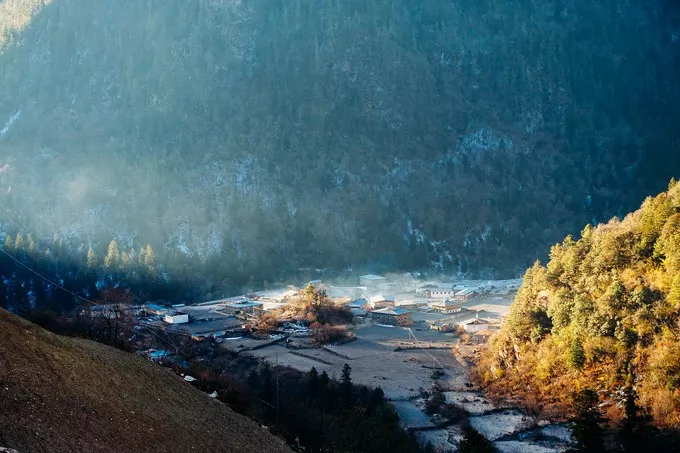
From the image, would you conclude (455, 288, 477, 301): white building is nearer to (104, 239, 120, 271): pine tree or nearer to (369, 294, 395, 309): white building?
(369, 294, 395, 309): white building

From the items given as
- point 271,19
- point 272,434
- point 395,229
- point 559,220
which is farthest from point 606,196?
point 272,434

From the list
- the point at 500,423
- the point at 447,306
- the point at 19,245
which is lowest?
the point at 500,423

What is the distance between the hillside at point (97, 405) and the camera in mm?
8266

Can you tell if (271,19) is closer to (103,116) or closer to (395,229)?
(103,116)

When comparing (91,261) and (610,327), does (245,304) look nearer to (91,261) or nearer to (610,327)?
(91,261)

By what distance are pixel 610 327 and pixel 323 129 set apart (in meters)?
72.3

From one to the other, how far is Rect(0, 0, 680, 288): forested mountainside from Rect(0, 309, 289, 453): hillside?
4760cm

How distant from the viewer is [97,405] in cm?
969

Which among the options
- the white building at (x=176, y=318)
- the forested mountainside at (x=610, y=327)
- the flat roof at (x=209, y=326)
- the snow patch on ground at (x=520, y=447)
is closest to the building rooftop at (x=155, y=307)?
the white building at (x=176, y=318)

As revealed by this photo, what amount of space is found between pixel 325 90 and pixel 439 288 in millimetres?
46385

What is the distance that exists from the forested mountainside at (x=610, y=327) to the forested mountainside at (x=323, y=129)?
40.4 metres

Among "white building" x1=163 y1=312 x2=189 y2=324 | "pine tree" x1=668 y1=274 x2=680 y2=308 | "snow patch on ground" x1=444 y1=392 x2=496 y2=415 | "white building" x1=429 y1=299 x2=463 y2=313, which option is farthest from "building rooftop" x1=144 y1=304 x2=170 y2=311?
"pine tree" x1=668 y1=274 x2=680 y2=308

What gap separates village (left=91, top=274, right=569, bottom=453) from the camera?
917 inches

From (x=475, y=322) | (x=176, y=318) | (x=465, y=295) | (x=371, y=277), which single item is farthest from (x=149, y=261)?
(x=475, y=322)
